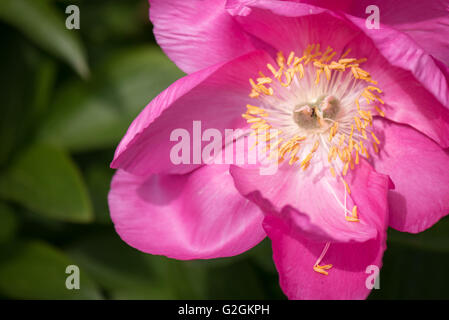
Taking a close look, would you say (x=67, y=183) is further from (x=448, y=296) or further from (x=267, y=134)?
(x=448, y=296)

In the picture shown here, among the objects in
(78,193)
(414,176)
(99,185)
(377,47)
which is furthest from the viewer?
(99,185)

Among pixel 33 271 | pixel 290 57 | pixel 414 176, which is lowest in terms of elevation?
pixel 33 271

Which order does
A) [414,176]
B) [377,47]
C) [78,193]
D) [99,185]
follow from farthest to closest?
[99,185]
[78,193]
[414,176]
[377,47]

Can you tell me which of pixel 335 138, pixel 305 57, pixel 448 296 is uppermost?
pixel 305 57

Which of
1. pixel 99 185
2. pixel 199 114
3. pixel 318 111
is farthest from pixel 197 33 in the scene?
pixel 99 185

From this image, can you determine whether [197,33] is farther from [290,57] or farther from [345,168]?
[345,168]

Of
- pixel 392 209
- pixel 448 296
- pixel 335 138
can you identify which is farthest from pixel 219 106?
pixel 448 296
